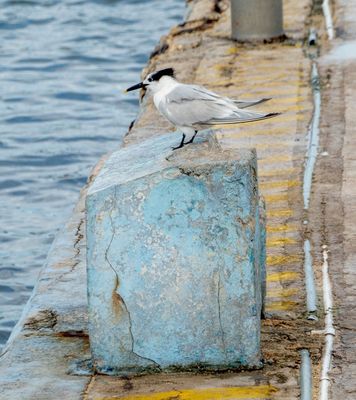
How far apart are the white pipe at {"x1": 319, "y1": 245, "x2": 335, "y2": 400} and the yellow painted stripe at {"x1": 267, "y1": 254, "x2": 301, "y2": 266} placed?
0.16 meters

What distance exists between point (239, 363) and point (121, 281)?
644 mm

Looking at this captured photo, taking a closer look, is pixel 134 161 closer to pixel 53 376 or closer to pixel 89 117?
pixel 53 376

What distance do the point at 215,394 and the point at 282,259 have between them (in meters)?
1.79

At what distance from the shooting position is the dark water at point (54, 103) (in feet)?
37.6

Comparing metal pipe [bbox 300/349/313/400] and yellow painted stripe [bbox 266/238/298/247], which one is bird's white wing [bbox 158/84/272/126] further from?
yellow painted stripe [bbox 266/238/298/247]

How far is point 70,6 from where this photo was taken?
21031 millimetres

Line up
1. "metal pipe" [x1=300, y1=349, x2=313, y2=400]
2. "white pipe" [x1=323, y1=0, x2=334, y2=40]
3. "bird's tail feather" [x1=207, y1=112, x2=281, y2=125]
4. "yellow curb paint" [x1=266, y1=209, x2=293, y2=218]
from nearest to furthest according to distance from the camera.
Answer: "metal pipe" [x1=300, y1=349, x2=313, y2=400] < "bird's tail feather" [x1=207, y1=112, x2=281, y2=125] < "yellow curb paint" [x1=266, y1=209, x2=293, y2=218] < "white pipe" [x1=323, y1=0, x2=334, y2=40]

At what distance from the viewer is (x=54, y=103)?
16.0 m

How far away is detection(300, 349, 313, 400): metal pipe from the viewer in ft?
18.8

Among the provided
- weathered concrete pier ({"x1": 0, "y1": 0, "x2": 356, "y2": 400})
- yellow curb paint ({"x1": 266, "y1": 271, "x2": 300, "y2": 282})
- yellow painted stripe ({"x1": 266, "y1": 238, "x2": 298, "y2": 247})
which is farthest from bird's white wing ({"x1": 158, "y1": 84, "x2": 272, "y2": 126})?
yellow painted stripe ({"x1": 266, "y1": 238, "x2": 298, "y2": 247})

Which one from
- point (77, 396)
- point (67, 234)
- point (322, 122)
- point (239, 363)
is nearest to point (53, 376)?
point (77, 396)

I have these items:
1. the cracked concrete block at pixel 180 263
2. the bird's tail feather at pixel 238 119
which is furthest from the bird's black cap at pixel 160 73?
the cracked concrete block at pixel 180 263

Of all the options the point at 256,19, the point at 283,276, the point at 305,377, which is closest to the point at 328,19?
the point at 256,19

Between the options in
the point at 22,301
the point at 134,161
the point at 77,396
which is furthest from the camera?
the point at 22,301
